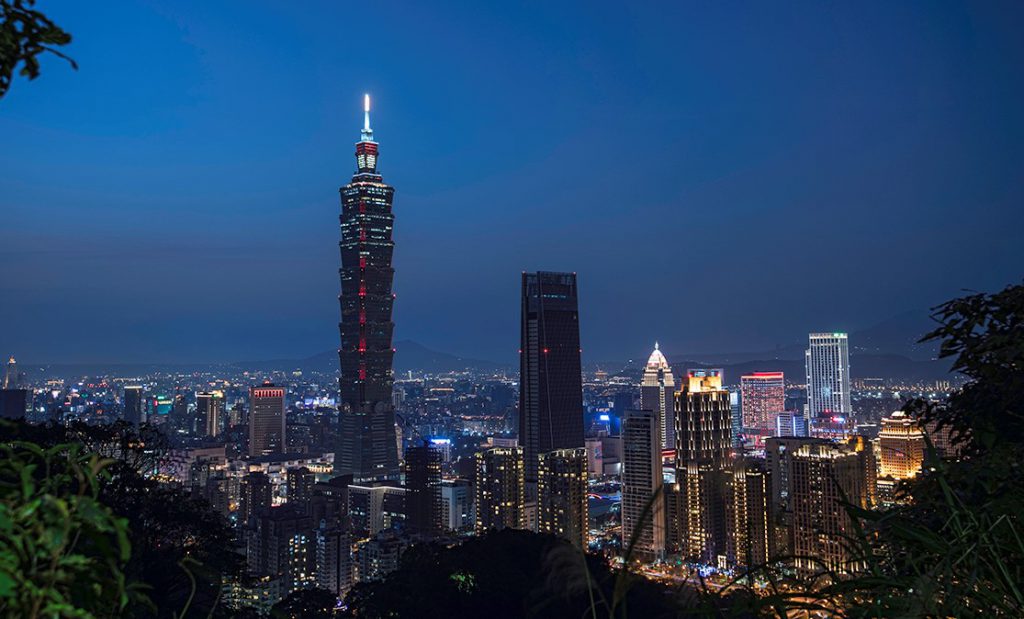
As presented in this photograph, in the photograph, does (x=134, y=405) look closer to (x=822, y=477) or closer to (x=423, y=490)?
(x=423, y=490)

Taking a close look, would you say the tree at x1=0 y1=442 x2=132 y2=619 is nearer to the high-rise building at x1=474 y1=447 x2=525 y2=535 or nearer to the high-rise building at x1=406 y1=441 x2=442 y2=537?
the high-rise building at x1=474 y1=447 x2=525 y2=535

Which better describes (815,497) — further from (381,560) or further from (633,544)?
(633,544)

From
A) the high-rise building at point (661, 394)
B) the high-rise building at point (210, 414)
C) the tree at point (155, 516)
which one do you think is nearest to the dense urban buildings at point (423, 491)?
the high-rise building at point (661, 394)

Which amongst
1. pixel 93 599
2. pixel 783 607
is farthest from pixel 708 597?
pixel 93 599

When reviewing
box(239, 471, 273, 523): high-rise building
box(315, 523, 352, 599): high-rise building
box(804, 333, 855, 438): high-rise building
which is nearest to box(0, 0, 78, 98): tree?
box(315, 523, 352, 599): high-rise building

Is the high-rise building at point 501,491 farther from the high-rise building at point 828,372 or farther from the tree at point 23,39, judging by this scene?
the high-rise building at point 828,372
